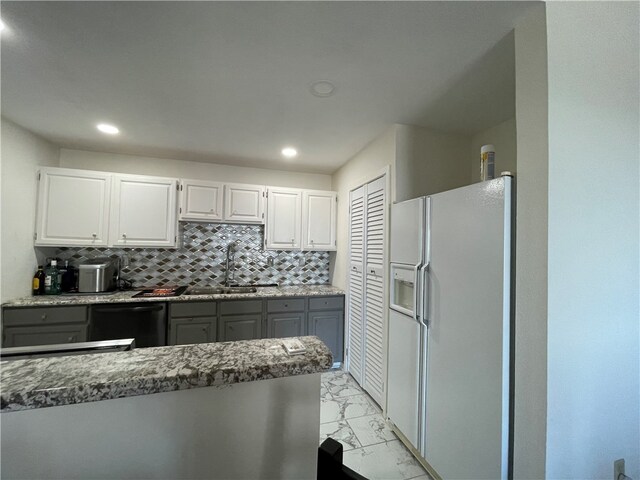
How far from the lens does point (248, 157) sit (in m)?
3.04

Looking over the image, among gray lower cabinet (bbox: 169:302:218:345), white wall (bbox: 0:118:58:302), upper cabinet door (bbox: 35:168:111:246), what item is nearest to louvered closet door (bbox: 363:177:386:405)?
gray lower cabinet (bbox: 169:302:218:345)

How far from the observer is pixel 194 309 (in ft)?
8.52

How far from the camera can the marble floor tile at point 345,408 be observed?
7.29 ft

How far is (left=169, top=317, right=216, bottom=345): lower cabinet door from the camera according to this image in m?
→ 2.53

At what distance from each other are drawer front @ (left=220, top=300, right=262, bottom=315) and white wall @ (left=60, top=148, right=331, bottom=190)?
154 centimetres

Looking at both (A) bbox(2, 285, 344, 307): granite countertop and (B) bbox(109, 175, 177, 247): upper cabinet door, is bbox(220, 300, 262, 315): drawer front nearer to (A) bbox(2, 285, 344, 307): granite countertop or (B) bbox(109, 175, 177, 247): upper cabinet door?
(A) bbox(2, 285, 344, 307): granite countertop

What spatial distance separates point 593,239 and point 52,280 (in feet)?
12.9

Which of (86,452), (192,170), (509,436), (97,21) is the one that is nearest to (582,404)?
(509,436)

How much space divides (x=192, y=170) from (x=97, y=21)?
6.68ft

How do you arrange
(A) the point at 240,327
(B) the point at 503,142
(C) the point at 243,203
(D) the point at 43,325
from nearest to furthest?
1. (B) the point at 503,142
2. (D) the point at 43,325
3. (A) the point at 240,327
4. (C) the point at 243,203

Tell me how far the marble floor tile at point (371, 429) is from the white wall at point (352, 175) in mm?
1318

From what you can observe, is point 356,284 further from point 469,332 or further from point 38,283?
point 38,283

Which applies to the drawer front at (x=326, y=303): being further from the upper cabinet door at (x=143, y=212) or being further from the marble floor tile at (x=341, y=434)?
the upper cabinet door at (x=143, y=212)

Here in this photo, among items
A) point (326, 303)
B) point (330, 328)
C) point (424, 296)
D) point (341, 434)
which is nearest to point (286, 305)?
point (326, 303)
